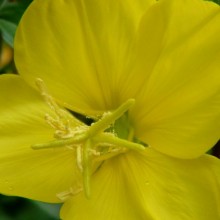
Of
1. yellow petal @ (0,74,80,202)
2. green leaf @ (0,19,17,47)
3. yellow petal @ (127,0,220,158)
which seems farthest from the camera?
green leaf @ (0,19,17,47)

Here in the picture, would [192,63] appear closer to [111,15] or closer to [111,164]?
[111,15]

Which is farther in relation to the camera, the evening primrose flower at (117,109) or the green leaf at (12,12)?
the green leaf at (12,12)

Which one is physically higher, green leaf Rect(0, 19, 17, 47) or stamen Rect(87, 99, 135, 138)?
stamen Rect(87, 99, 135, 138)

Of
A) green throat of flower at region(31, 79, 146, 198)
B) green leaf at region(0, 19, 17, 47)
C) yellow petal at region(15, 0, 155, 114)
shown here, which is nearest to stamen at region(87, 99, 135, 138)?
green throat of flower at region(31, 79, 146, 198)

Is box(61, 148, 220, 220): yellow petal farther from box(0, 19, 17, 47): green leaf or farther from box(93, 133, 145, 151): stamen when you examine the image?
box(0, 19, 17, 47): green leaf

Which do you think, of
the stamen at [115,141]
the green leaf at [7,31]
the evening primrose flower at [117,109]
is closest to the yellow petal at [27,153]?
the evening primrose flower at [117,109]

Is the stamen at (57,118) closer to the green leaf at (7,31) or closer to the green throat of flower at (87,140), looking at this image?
the green throat of flower at (87,140)

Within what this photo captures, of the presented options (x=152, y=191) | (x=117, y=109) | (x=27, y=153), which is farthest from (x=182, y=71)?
(x=27, y=153)

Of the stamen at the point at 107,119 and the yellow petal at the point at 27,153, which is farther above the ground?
the stamen at the point at 107,119
